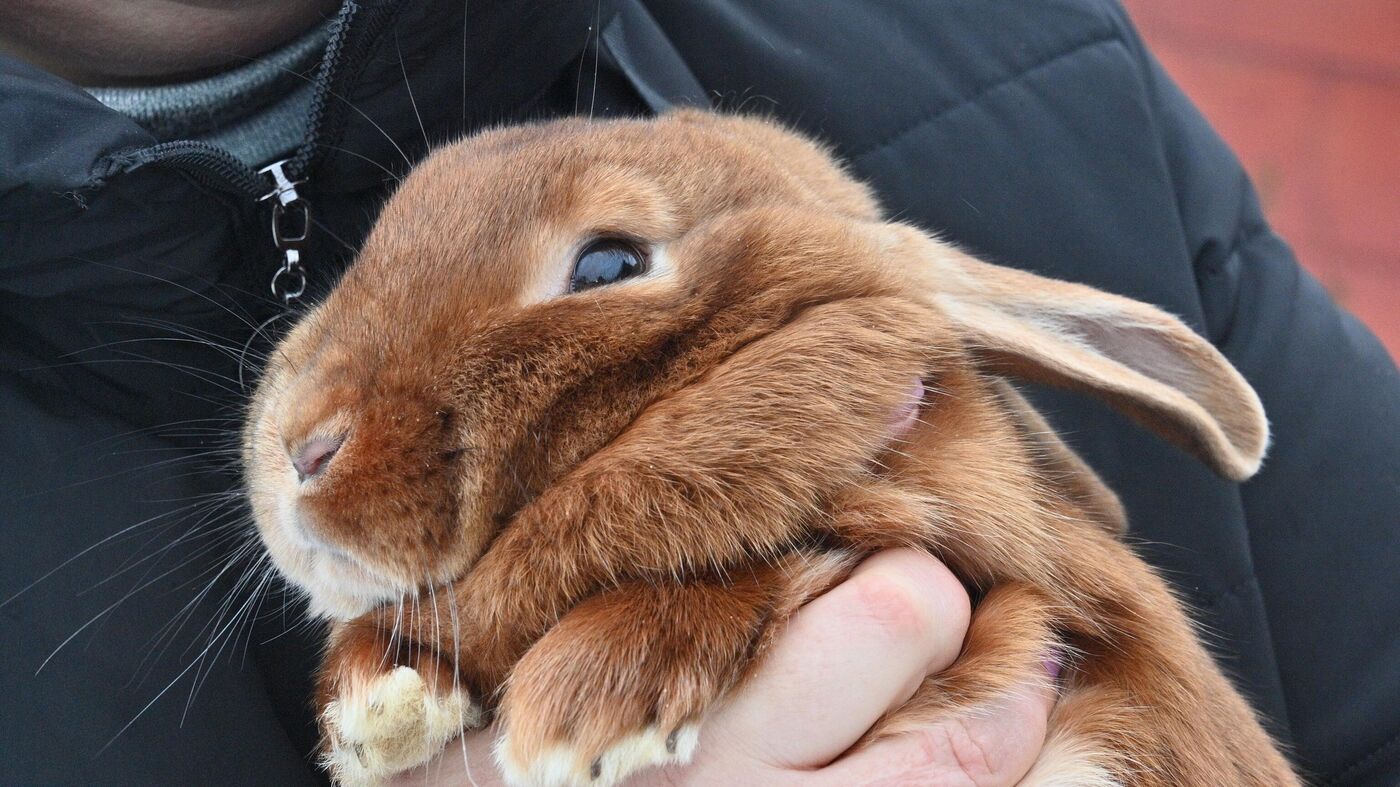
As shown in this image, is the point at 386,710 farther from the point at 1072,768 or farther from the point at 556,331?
the point at 1072,768

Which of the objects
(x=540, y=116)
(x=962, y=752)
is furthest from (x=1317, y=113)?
(x=962, y=752)

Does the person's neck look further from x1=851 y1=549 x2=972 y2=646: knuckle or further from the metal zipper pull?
x1=851 y1=549 x2=972 y2=646: knuckle

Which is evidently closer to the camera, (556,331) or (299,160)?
(556,331)

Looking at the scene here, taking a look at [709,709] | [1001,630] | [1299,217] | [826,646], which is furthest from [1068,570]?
[1299,217]

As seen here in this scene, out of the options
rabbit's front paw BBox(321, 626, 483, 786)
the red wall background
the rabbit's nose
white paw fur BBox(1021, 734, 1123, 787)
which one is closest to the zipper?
the rabbit's nose

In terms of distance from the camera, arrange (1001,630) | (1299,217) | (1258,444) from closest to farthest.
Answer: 1. (1001,630)
2. (1258,444)
3. (1299,217)

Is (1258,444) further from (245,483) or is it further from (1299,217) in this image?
(1299,217)

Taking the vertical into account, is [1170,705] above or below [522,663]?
below
